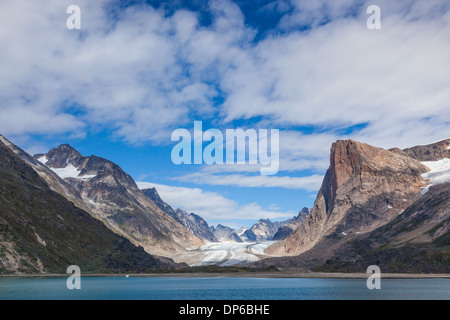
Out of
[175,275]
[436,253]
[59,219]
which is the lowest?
[175,275]

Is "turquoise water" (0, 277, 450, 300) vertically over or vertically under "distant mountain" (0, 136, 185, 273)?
under

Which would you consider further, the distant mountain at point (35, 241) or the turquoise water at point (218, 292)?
the distant mountain at point (35, 241)

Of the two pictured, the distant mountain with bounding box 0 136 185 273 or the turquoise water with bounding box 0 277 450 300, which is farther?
the distant mountain with bounding box 0 136 185 273

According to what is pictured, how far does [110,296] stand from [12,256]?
79.6 metres

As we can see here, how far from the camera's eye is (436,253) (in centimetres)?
16675

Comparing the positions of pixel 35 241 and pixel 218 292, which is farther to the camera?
pixel 35 241

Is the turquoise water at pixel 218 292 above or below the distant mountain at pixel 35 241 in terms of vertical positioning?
below

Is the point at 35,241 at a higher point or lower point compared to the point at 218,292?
higher
